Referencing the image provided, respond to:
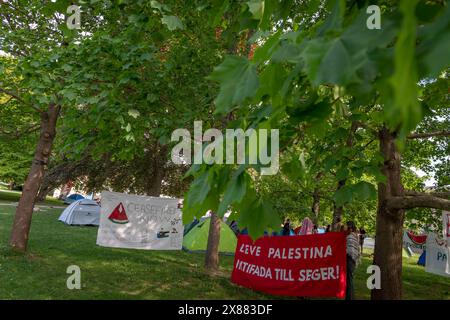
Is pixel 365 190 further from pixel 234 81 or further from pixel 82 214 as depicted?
pixel 82 214

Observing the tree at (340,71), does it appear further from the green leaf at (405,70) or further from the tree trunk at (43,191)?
the tree trunk at (43,191)

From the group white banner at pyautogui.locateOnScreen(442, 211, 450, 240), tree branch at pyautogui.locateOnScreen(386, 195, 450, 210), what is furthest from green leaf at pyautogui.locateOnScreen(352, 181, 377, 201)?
white banner at pyautogui.locateOnScreen(442, 211, 450, 240)

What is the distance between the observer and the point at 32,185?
451 inches

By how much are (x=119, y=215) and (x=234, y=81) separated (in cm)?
1259

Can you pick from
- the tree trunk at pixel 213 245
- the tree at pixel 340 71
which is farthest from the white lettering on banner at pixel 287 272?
the tree at pixel 340 71

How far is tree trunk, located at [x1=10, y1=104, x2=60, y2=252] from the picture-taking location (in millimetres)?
11242

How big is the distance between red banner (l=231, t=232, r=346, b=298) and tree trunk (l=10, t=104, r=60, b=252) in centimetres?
643

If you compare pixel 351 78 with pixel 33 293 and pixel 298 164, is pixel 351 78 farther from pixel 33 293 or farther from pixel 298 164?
pixel 33 293

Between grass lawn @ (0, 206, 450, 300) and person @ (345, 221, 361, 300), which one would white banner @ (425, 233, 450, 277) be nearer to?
grass lawn @ (0, 206, 450, 300)

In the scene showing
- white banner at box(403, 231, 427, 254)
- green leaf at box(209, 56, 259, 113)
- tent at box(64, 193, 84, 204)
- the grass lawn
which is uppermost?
green leaf at box(209, 56, 259, 113)

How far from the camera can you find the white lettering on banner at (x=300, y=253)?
8.66 m

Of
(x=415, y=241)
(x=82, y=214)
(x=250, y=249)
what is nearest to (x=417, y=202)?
(x=250, y=249)

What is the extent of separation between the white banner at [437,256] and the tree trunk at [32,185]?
1429 centimetres
